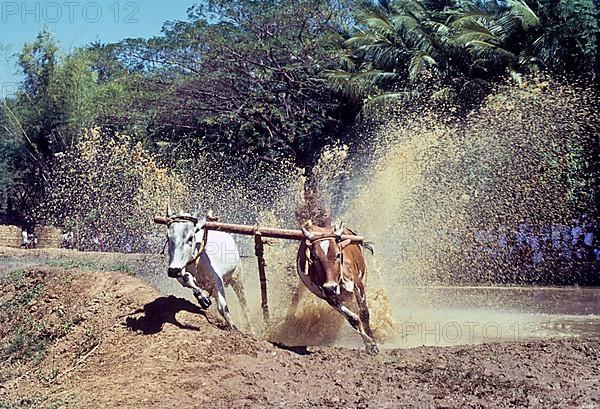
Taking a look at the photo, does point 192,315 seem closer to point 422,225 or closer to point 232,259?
point 232,259

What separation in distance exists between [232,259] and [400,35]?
51.4ft

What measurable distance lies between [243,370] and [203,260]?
272 centimetres

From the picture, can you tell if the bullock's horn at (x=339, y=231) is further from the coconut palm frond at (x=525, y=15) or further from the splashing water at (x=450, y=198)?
the coconut palm frond at (x=525, y=15)

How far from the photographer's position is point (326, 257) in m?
8.84

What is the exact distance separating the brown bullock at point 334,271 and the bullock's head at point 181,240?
130 cm

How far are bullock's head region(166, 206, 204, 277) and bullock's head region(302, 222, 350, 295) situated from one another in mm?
1353

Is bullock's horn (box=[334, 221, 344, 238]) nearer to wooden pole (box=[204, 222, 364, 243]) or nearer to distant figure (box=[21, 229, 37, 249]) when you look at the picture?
wooden pole (box=[204, 222, 364, 243])

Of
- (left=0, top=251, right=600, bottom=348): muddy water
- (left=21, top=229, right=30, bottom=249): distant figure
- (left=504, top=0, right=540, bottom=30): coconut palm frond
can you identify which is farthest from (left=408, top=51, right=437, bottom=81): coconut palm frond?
(left=21, top=229, right=30, bottom=249): distant figure

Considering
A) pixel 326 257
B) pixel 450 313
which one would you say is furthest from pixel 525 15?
pixel 326 257

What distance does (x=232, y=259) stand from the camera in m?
10.7

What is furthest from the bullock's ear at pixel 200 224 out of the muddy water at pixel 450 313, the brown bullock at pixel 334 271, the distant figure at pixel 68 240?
the distant figure at pixel 68 240

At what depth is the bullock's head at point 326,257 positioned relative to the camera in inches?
345

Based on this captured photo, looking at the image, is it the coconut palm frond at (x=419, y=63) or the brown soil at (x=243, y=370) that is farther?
the coconut palm frond at (x=419, y=63)

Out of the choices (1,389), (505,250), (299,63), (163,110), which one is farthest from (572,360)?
(163,110)
